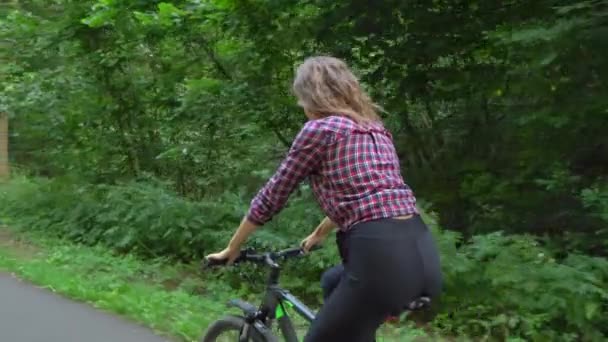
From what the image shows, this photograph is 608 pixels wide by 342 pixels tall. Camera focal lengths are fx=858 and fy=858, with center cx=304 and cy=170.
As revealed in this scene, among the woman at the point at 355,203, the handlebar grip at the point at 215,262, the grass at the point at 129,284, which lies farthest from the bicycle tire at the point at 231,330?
the grass at the point at 129,284

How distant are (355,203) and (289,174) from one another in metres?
0.33

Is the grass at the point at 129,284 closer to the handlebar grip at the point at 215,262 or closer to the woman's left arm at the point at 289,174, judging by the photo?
the handlebar grip at the point at 215,262

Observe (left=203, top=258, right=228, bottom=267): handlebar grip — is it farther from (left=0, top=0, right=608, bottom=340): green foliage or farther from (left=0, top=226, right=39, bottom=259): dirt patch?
(left=0, top=226, right=39, bottom=259): dirt patch

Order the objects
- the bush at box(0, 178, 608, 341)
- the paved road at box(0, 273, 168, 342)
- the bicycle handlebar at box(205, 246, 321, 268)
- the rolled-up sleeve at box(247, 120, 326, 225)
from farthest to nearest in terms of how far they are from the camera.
A: the bush at box(0, 178, 608, 341) → the paved road at box(0, 273, 168, 342) → the bicycle handlebar at box(205, 246, 321, 268) → the rolled-up sleeve at box(247, 120, 326, 225)

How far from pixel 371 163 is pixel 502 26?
5.66 metres

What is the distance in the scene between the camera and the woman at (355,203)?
3.15 m

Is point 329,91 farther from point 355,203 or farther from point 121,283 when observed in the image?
point 121,283

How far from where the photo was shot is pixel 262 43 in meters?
10.2

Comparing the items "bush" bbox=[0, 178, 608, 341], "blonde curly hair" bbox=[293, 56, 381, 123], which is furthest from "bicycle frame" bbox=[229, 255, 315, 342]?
"bush" bbox=[0, 178, 608, 341]

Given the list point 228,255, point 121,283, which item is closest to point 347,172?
point 228,255

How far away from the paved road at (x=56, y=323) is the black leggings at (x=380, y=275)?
3.40 metres

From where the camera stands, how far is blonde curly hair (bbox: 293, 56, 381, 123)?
3.41 m

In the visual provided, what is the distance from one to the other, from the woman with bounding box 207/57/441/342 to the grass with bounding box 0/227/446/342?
1.88 m

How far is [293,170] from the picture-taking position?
3.37 metres
